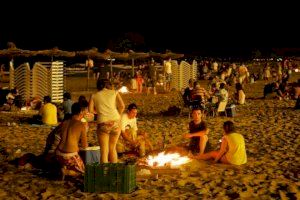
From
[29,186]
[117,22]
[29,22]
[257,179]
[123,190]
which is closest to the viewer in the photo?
[123,190]

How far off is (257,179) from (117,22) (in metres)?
93.1

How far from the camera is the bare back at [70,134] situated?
23.6 feet

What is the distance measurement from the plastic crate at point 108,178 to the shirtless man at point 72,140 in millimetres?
701

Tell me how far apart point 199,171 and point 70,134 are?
2334 mm

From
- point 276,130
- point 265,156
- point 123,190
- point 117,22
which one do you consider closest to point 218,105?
point 276,130

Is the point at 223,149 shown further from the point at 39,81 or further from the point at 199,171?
the point at 39,81

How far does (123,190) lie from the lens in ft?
22.1

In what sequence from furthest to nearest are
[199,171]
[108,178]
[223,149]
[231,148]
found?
1. [223,149]
2. [231,148]
3. [199,171]
4. [108,178]

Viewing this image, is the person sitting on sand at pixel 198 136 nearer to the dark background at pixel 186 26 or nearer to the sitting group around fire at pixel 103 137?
the sitting group around fire at pixel 103 137

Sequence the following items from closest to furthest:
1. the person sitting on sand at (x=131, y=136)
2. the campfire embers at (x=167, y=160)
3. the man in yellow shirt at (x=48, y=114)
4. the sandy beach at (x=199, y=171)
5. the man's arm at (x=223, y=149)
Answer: the sandy beach at (x=199, y=171), the campfire embers at (x=167, y=160), the man's arm at (x=223, y=149), the person sitting on sand at (x=131, y=136), the man in yellow shirt at (x=48, y=114)

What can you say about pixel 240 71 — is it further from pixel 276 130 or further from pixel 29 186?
pixel 29 186

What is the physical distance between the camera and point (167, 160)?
8.46 meters

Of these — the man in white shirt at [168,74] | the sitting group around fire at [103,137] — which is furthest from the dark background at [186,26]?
the sitting group around fire at [103,137]

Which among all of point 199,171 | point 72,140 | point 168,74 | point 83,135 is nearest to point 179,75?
point 168,74
